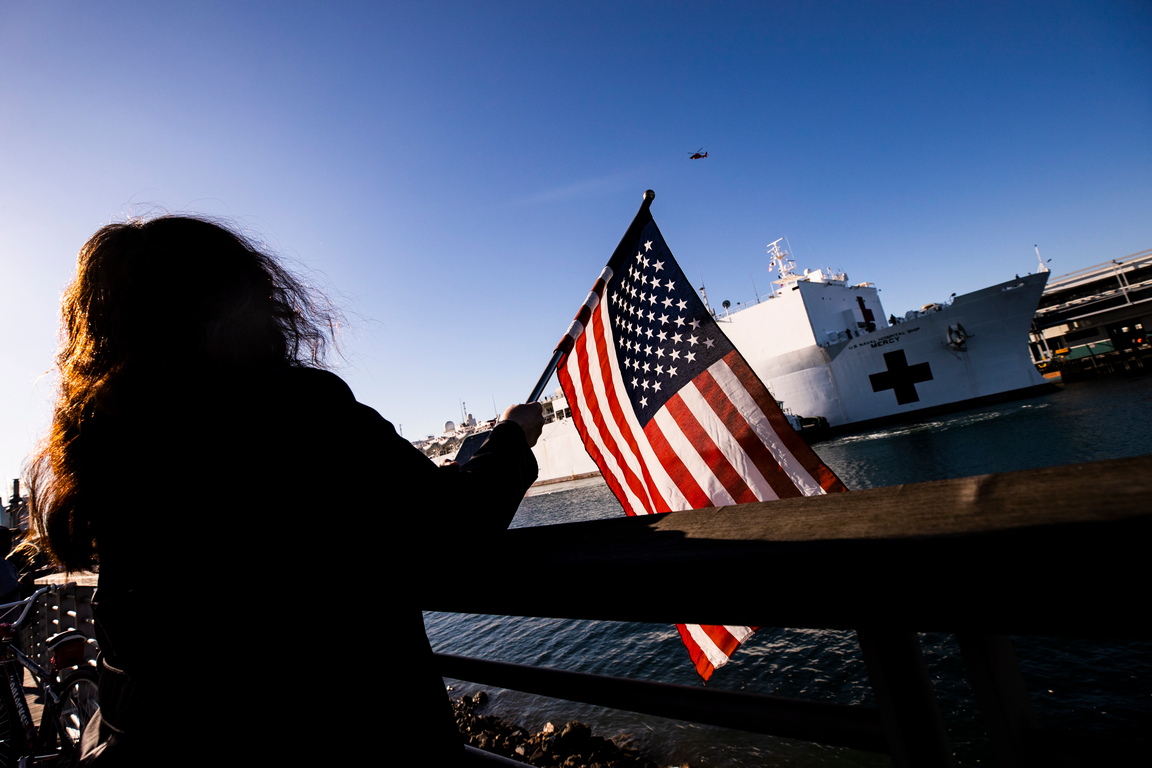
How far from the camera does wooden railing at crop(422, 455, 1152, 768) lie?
16.9 inches

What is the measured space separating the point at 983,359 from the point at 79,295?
31.0 meters

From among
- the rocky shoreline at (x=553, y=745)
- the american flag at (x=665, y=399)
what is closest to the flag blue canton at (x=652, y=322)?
the american flag at (x=665, y=399)

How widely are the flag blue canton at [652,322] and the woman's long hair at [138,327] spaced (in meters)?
1.93

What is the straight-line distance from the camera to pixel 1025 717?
0.63m

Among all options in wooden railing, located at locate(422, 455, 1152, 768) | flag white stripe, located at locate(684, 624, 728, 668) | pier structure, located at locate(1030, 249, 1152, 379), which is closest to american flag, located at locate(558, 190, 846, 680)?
flag white stripe, located at locate(684, 624, 728, 668)

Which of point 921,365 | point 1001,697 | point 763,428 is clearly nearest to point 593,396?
point 763,428

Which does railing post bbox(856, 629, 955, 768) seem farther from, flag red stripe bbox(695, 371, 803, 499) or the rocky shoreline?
the rocky shoreline

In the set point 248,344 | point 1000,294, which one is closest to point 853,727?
point 248,344

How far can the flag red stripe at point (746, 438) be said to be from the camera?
2354 millimetres

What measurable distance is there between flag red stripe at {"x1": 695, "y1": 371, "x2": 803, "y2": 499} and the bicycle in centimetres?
353

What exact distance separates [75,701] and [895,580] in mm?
4348

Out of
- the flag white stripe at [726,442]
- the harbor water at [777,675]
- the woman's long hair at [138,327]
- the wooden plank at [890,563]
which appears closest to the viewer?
the wooden plank at [890,563]

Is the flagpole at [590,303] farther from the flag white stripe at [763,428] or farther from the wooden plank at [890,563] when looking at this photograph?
the wooden plank at [890,563]

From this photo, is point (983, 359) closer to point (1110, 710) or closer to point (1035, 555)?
point (1110, 710)
